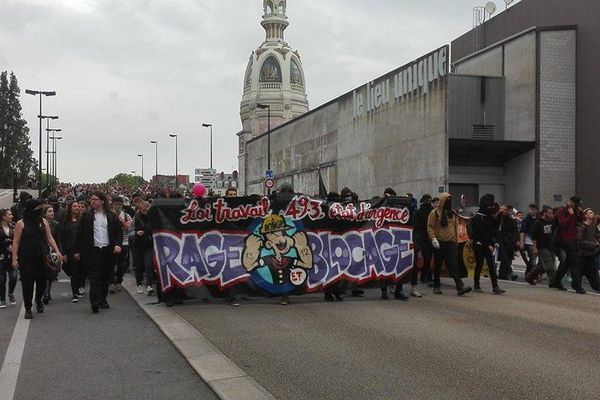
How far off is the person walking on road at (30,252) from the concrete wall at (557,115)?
2316cm

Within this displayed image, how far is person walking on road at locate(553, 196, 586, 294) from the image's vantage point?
1175cm

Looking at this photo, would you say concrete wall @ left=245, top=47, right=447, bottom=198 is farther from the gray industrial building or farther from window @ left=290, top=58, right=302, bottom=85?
window @ left=290, top=58, right=302, bottom=85

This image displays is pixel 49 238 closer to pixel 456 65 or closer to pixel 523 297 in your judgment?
pixel 523 297

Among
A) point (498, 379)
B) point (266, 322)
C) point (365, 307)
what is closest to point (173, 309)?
point (266, 322)

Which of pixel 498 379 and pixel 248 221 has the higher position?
pixel 248 221

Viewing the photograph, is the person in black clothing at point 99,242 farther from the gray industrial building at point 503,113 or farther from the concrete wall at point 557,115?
the concrete wall at point 557,115

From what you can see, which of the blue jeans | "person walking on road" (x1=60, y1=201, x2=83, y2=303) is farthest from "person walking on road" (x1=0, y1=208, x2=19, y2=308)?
"person walking on road" (x1=60, y1=201, x2=83, y2=303)

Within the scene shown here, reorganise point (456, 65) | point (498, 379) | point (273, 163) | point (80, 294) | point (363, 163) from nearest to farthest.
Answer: point (498, 379) < point (80, 294) < point (456, 65) < point (363, 163) < point (273, 163)

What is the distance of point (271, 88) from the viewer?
120562mm

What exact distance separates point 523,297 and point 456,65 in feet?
89.9

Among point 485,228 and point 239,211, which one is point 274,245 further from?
point 485,228

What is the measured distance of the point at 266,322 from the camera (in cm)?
827

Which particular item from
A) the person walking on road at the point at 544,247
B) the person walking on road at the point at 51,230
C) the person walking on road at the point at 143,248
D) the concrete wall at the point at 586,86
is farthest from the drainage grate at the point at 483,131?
the person walking on road at the point at 51,230

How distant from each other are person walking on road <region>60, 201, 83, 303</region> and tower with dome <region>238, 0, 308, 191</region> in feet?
347
